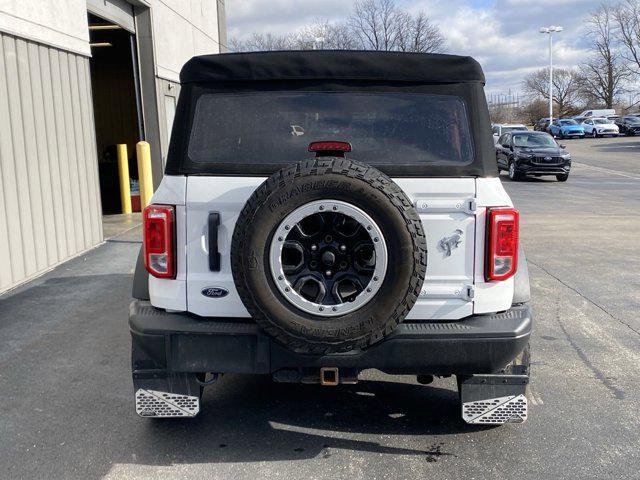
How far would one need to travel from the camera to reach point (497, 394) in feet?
11.7

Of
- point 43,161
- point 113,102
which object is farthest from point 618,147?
point 43,161

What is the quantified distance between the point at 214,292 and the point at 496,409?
1624 mm

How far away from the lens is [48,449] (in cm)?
372

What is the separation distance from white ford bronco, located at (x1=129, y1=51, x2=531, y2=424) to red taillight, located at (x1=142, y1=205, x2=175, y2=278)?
11mm

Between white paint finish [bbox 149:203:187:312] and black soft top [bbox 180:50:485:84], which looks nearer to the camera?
white paint finish [bbox 149:203:187:312]

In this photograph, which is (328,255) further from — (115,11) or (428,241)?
(115,11)

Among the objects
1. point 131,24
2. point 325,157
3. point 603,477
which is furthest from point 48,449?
point 131,24

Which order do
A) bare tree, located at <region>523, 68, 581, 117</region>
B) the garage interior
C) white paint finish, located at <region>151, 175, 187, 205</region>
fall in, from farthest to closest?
bare tree, located at <region>523, 68, 581, 117</region> → the garage interior → white paint finish, located at <region>151, 175, 187, 205</region>

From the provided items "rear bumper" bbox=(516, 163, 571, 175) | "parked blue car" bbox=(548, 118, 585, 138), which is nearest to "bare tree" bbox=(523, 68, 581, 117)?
"parked blue car" bbox=(548, 118, 585, 138)

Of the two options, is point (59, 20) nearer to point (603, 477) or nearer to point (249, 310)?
point (249, 310)

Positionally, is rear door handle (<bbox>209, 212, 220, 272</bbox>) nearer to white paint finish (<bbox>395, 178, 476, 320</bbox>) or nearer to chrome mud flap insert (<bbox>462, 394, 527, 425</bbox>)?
white paint finish (<bbox>395, 178, 476, 320</bbox>)

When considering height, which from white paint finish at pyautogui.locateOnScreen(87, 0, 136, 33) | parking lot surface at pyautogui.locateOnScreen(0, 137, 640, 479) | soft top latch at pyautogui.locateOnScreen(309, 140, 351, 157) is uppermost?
white paint finish at pyautogui.locateOnScreen(87, 0, 136, 33)

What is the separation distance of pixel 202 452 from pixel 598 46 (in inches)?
3138

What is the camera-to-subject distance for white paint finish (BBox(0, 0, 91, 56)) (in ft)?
25.3
